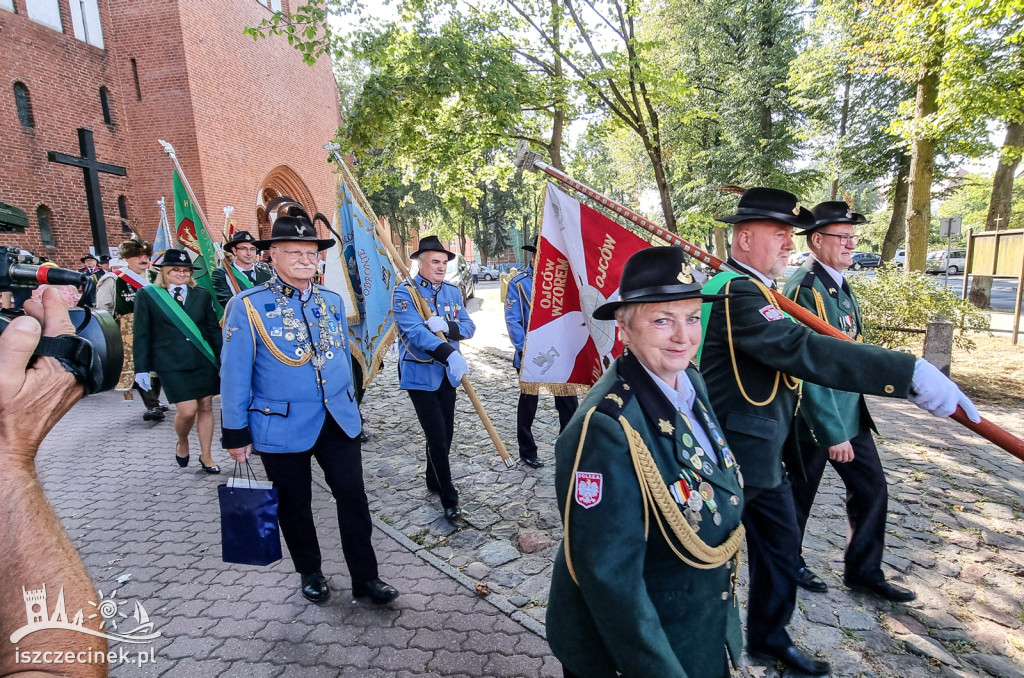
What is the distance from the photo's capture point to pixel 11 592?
105cm

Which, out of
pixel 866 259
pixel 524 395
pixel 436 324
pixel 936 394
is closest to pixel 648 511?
pixel 936 394

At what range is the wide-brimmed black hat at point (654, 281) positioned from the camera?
170cm

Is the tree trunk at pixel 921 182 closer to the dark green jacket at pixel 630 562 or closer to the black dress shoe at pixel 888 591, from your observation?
the black dress shoe at pixel 888 591

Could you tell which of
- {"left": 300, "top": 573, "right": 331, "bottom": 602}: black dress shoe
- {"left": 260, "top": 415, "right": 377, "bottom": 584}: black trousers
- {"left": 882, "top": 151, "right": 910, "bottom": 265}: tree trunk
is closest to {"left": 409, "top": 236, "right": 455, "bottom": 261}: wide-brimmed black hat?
{"left": 260, "top": 415, "right": 377, "bottom": 584}: black trousers

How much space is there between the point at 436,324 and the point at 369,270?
1597 millimetres

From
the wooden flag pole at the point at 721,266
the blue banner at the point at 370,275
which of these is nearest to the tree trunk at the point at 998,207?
the wooden flag pole at the point at 721,266

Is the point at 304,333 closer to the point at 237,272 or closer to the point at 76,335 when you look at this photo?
the point at 76,335

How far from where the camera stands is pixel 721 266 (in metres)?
2.95

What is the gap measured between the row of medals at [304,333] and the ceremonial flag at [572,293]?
56.6 inches

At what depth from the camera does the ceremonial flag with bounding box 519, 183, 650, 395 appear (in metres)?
3.72

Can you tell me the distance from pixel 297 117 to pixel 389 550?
64.2 ft

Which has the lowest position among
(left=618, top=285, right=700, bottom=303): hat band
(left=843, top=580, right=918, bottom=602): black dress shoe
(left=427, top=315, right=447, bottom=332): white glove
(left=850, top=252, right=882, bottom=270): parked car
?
(left=843, top=580, right=918, bottom=602): black dress shoe

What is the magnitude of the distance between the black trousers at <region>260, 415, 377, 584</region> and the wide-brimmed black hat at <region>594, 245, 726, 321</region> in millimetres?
2145

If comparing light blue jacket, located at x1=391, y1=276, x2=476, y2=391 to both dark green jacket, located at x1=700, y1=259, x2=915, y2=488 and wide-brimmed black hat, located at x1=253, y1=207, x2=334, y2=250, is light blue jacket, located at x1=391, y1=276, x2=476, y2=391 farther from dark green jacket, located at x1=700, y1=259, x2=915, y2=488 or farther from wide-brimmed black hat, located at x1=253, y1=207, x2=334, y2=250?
dark green jacket, located at x1=700, y1=259, x2=915, y2=488
